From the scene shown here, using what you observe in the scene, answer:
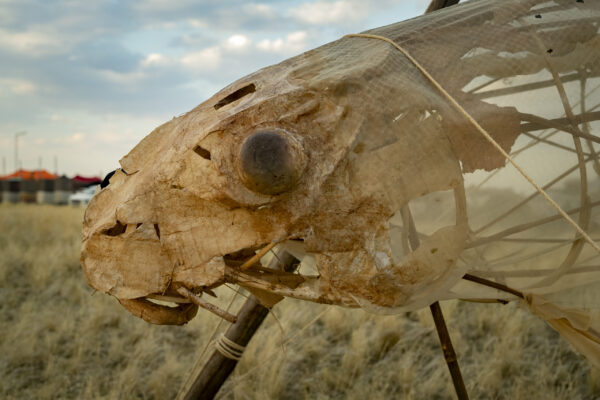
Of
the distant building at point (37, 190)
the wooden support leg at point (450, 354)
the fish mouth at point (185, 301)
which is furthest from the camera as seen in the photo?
the distant building at point (37, 190)

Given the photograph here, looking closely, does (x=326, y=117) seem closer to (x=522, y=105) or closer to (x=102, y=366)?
(x=522, y=105)

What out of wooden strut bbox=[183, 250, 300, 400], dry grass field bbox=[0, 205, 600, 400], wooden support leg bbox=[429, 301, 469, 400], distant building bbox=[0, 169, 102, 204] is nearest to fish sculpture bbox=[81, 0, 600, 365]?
wooden support leg bbox=[429, 301, 469, 400]

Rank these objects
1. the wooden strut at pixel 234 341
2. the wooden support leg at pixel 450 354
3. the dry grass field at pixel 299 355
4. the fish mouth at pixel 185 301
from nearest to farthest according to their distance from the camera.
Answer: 1. the fish mouth at pixel 185 301
2. the wooden support leg at pixel 450 354
3. the wooden strut at pixel 234 341
4. the dry grass field at pixel 299 355

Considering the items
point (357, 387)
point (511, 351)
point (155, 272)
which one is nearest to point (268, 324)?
point (357, 387)

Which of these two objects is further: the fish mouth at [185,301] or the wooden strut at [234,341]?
the wooden strut at [234,341]

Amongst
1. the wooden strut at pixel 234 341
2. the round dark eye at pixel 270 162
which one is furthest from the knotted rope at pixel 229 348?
the round dark eye at pixel 270 162

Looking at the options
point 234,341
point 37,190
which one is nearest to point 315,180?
point 234,341

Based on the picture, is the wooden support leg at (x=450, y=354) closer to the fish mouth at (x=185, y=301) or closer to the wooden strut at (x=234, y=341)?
the wooden strut at (x=234, y=341)

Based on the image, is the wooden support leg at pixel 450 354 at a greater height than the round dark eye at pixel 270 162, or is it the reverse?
the round dark eye at pixel 270 162
